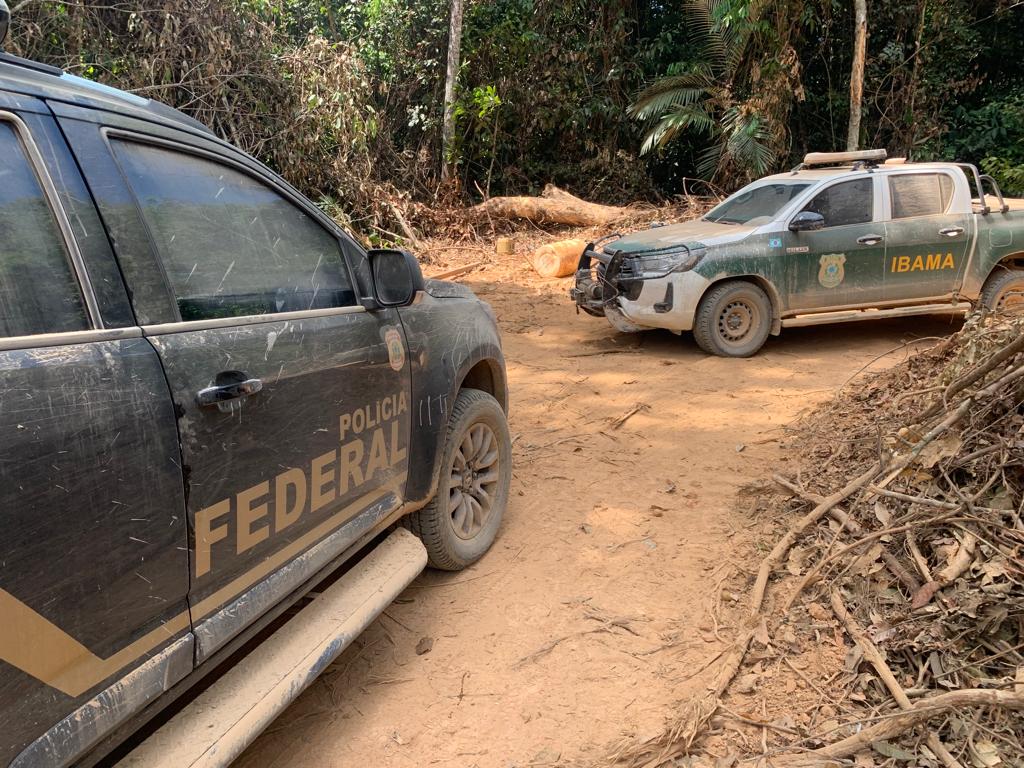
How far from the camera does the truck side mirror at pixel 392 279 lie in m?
2.81

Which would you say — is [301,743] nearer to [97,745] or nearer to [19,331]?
[97,745]

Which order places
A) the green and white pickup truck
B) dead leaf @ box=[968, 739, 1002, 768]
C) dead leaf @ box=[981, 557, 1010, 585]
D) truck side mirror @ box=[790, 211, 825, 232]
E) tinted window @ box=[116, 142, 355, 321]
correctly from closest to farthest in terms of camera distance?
tinted window @ box=[116, 142, 355, 321] < dead leaf @ box=[968, 739, 1002, 768] < dead leaf @ box=[981, 557, 1010, 585] < truck side mirror @ box=[790, 211, 825, 232] < the green and white pickup truck

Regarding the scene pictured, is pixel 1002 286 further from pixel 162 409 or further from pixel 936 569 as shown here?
pixel 162 409

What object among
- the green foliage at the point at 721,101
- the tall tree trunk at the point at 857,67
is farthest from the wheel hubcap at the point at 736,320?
the tall tree trunk at the point at 857,67

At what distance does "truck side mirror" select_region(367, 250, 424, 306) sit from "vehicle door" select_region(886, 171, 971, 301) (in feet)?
19.9

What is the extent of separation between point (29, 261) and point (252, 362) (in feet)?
2.05

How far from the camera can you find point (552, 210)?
13.5 metres

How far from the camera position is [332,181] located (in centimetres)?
1229

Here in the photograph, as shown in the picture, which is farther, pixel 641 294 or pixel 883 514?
pixel 641 294

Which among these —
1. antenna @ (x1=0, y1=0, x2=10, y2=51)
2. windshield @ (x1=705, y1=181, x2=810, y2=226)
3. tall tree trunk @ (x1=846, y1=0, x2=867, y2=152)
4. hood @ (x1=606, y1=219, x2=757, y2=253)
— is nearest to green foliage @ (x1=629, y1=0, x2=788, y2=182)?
tall tree trunk @ (x1=846, y1=0, x2=867, y2=152)

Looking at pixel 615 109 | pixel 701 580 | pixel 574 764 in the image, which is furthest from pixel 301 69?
pixel 574 764

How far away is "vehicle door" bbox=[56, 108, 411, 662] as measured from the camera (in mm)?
1940

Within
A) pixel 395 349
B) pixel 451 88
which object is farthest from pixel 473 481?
pixel 451 88

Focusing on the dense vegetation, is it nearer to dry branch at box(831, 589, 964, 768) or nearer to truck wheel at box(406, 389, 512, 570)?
truck wheel at box(406, 389, 512, 570)
